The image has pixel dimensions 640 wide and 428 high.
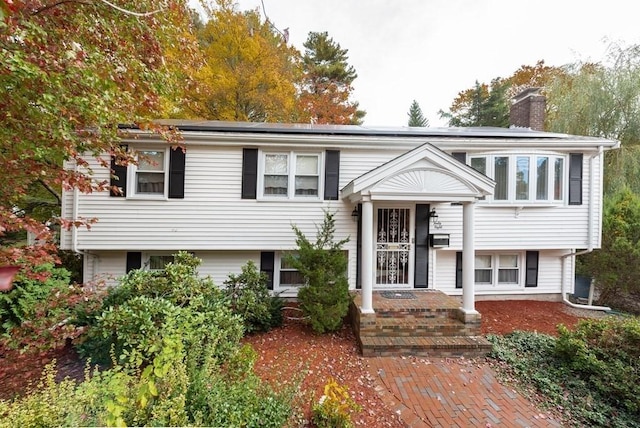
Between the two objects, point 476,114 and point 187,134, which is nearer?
point 187,134

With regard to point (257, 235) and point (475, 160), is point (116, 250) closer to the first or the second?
point (257, 235)

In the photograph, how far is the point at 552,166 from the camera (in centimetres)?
716

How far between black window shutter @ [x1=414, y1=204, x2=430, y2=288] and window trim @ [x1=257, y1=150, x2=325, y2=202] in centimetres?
279

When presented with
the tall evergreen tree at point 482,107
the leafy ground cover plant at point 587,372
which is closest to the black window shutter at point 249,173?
the leafy ground cover plant at point 587,372

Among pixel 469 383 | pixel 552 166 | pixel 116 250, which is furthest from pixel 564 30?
pixel 116 250

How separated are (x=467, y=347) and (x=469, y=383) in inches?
34.2

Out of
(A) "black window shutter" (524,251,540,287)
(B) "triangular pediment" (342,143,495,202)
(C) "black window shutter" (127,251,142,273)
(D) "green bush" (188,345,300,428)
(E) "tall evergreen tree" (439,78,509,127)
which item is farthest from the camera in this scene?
(E) "tall evergreen tree" (439,78,509,127)

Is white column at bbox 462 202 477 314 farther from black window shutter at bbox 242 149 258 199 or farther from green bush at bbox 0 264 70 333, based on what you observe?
green bush at bbox 0 264 70 333

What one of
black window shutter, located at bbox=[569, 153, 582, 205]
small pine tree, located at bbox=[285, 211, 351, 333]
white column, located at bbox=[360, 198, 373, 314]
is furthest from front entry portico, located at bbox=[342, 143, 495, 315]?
black window shutter, located at bbox=[569, 153, 582, 205]

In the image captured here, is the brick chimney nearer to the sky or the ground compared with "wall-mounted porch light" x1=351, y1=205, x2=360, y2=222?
nearer to the sky

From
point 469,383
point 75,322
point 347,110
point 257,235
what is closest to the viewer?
point 469,383

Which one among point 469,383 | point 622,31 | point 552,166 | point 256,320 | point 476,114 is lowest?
point 469,383

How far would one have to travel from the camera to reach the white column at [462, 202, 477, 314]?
552cm

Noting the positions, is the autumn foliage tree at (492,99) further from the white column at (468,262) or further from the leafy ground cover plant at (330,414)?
the leafy ground cover plant at (330,414)
